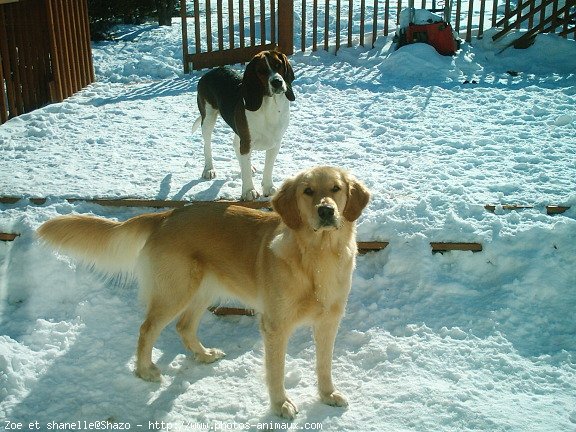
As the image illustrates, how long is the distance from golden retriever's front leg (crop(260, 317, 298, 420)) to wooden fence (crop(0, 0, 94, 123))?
21.2ft

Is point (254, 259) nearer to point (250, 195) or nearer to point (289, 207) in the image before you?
point (289, 207)

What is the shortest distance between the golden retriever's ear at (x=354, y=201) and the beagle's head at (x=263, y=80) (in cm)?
275

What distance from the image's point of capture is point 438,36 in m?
11.0

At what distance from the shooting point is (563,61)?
10.8 m

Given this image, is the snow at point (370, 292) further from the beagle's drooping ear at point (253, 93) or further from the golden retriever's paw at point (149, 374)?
the beagle's drooping ear at point (253, 93)

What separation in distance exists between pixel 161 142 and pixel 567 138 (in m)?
5.01

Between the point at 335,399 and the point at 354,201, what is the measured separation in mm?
1229

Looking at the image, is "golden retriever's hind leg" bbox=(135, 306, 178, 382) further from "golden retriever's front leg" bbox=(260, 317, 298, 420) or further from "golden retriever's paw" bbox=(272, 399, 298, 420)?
"golden retriever's paw" bbox=(272, 399, 298, 420)

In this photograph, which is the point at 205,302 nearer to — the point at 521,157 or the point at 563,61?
the point at 521,157

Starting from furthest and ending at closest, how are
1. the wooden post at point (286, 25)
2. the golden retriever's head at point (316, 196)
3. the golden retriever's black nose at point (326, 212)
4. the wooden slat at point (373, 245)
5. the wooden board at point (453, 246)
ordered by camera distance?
the wooden post at point (286, 25), the wooden slat at point (373, 245), the wooden board at point (453, 246), the golden retriever's head at point (316, 196), the golden retriever's black nose at point (326, 212)

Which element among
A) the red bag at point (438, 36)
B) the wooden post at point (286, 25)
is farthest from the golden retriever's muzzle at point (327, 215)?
the wooden post at point (286, 25)

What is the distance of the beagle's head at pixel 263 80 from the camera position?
596 centimetres

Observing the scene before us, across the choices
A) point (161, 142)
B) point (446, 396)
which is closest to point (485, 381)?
point (446, 396)

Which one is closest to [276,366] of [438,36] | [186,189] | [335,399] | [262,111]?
[335,399]
